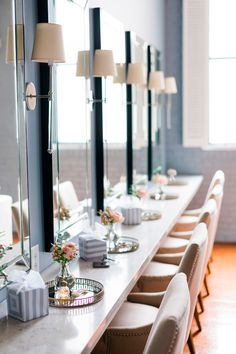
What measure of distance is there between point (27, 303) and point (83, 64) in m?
1.58

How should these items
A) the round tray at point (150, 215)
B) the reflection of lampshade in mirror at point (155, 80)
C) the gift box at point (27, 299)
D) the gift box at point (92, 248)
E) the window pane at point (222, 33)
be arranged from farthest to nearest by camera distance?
the window pane at point (222, 33) → the reflection of lampshade in mirror at point (155, 80) → the round tray at point (150, 215) → the gift box at point (92, 248) → the gift box at point (27, 299)

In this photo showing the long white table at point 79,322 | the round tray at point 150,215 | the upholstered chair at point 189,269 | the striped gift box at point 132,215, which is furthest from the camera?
the round tray at point 150,215

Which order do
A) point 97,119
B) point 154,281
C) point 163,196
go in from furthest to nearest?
point 163,196 < point 97,119 < point 154,281

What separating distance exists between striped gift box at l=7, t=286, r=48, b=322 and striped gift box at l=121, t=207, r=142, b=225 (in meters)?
1.55

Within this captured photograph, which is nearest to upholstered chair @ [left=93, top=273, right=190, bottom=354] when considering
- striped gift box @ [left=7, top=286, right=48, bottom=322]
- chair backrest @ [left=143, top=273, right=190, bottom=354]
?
chair backrest @ [left=143, top=273, right=190, bottom=354]

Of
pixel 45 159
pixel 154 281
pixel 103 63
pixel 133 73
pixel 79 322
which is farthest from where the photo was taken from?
pixel 133 73

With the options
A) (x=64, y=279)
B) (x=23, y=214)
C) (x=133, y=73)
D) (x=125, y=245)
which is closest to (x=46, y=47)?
(x=23, y=214)

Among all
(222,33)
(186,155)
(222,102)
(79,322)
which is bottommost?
(79,322)

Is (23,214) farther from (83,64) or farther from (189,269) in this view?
(83,64)

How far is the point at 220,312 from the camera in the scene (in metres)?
3.91

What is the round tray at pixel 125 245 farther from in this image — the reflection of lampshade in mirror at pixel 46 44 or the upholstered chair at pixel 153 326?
the reflection of lampshade in mirror at pixel 46 44

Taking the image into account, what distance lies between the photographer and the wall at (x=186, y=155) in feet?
19.2

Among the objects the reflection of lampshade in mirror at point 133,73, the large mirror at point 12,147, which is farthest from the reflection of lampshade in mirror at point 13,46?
the reflection of lampshade in mirror at point 133,73

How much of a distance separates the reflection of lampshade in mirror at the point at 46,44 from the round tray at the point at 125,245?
1034 millimetres
